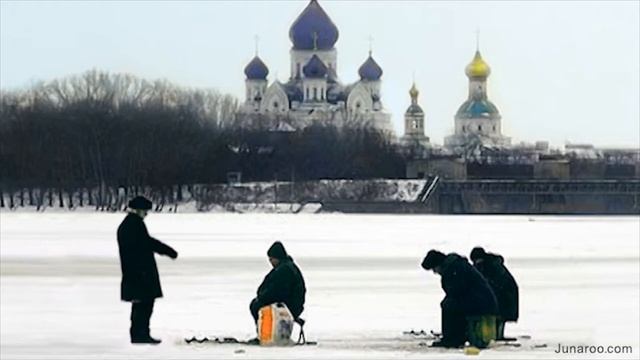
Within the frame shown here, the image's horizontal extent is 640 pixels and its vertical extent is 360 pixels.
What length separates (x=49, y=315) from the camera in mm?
19766

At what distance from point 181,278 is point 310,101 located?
119m

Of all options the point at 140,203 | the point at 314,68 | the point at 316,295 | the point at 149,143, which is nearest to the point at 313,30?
the point at 314,68

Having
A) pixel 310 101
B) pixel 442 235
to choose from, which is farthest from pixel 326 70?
pixel 442 235

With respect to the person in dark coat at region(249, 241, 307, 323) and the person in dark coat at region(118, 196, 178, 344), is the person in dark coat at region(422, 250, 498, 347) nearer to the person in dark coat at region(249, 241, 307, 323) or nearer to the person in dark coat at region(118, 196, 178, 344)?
the person in dark coat at region(249, 241, 307, 323)

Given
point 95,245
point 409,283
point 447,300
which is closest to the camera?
point 447,300

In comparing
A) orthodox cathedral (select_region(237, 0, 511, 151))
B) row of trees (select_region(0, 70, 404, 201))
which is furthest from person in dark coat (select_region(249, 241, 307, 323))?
orthodox cathedral (select_region(237, 0, 511, 151))

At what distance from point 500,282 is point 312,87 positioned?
Answer: 420 ft

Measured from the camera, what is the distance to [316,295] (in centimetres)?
2300

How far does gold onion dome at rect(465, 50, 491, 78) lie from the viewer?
168 m

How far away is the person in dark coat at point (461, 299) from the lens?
53.9 ft

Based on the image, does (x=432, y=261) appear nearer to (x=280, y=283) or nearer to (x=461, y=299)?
(x=461, y=299)

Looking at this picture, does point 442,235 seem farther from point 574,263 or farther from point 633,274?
point 633,274

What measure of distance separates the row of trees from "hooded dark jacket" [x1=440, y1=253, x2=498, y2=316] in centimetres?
6550

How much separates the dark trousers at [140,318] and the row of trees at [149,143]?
64901 millimetres
